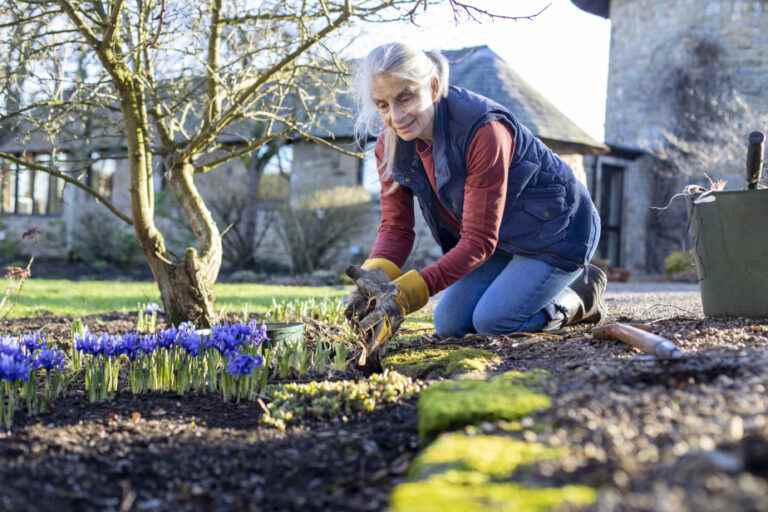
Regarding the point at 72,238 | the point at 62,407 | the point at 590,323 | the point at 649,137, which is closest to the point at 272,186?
the point at 72,238

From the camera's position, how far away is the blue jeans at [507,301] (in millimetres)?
3967

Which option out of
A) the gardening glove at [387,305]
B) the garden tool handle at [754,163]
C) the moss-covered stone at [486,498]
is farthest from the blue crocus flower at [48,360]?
the garden tool handle at [754,163]

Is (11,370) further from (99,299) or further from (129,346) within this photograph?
(99,299)

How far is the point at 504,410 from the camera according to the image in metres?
1.97

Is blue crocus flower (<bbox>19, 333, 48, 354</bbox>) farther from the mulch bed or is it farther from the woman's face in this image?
the woman's face

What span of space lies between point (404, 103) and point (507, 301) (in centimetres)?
119

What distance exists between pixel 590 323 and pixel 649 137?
15.5m

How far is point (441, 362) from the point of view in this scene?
3174 millimetres

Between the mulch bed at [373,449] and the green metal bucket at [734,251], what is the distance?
189 centimetres

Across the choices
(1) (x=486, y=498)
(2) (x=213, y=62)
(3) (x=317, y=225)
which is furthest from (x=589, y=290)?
(3) (x=317, y=225)

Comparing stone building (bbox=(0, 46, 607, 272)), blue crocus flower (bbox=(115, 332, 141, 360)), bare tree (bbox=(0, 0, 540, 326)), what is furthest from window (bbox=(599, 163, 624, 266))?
blue crocus flower (bbox=(115, 332, 141, 360))

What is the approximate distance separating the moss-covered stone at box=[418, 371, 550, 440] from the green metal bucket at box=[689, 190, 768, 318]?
2598 millimetres

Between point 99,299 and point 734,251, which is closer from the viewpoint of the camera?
point 734,251

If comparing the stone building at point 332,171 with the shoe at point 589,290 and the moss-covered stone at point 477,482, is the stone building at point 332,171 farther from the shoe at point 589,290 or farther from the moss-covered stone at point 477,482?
the moss-covered stone at point 477,482
